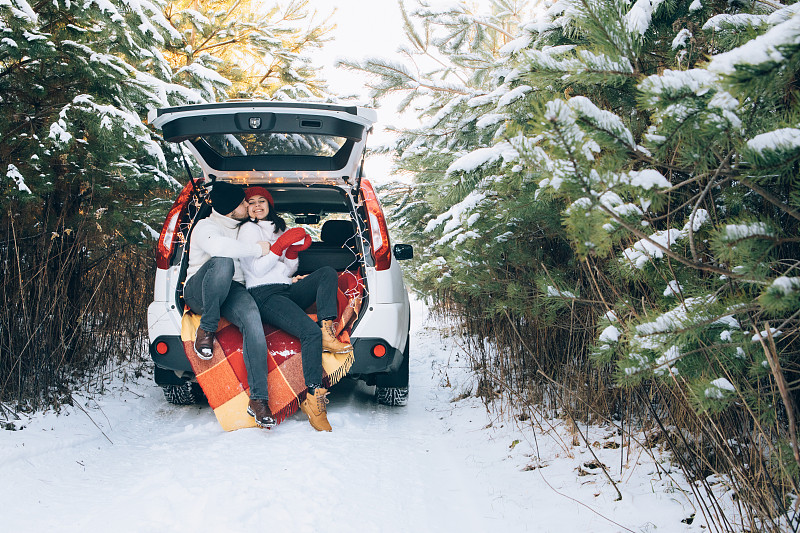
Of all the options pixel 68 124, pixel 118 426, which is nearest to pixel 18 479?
pixel 118 426

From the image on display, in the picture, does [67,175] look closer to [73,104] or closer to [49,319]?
[73,104]

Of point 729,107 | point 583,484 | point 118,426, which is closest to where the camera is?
point 729,107

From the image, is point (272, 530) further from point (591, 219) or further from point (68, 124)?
point (68, 124)

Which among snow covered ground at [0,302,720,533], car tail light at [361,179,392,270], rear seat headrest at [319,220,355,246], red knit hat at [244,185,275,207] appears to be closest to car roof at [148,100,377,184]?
red knit hat at [244,185,275,207]

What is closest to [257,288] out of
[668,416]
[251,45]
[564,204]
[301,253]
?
[301,253]

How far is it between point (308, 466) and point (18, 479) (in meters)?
1.32

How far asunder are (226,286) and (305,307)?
0.64 m

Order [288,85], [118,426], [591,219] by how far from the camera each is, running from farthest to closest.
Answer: [288,85], [118,426], [591,219]

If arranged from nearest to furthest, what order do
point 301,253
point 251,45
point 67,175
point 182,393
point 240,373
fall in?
point 240,373 < point 182,393 < point 67,175 < point 301,253 < point 251,45

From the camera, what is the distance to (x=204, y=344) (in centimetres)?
348

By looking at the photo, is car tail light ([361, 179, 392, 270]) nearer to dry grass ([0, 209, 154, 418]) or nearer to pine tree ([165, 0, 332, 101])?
dry grass ([0, 209, 154, 418])

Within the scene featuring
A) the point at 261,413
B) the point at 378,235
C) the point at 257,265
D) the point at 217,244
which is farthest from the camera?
the point at 257,265

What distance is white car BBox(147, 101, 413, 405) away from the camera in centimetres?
348

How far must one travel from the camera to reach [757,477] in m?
1.74
